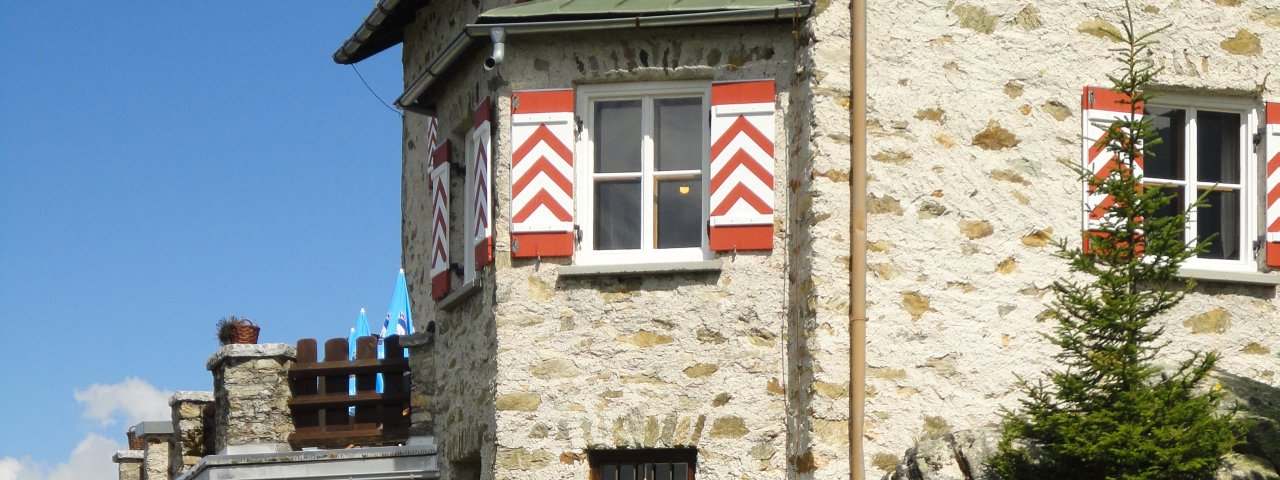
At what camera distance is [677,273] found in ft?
46.7

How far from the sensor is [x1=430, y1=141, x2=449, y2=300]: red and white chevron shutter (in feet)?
53.3

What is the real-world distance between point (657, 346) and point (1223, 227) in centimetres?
422

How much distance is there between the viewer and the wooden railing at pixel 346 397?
16.9 m

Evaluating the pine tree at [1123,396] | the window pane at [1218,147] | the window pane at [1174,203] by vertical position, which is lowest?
the pine tree at [1123,396]

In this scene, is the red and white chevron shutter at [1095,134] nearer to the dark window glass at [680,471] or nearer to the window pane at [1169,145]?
the window pane at [1169,145]

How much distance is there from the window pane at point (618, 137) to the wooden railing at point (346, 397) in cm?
316

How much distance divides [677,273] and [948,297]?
6.11 feet

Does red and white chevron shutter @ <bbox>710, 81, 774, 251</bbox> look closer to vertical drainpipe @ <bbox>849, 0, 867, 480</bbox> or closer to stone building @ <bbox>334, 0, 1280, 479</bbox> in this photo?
stone building @ <bbox>334, 0, 1280, 479</bbox>

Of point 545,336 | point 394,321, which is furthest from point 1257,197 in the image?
point 394,321

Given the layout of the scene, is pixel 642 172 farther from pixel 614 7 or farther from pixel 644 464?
pixel 644 464

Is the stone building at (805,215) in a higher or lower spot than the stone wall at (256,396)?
higher

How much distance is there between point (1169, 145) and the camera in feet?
48.5

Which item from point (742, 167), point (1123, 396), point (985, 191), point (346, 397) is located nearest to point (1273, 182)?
point (985, 191)

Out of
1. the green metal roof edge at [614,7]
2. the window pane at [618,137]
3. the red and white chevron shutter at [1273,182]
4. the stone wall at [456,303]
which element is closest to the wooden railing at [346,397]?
the stone wall at [456,303]
